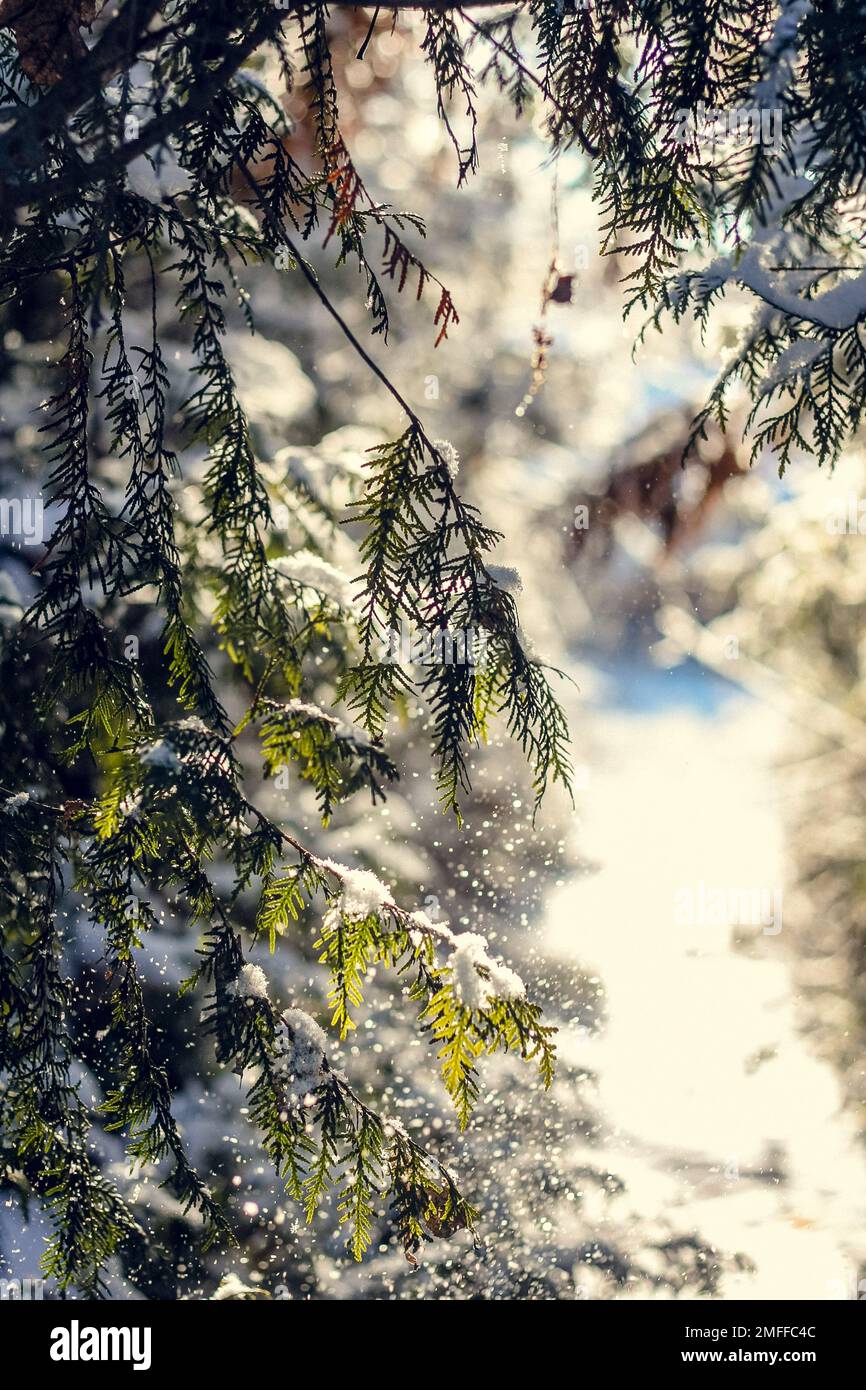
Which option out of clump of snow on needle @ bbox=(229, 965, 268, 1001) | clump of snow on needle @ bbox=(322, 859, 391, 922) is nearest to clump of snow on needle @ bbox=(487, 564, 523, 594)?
clump of snow on needle @ bbox=(322, 859, 391, 922)

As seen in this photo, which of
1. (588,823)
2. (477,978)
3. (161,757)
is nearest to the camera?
(161,757)

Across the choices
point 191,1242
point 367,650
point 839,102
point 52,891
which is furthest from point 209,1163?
point 839,102

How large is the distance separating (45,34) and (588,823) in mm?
6395

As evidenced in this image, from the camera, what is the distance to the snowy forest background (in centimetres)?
449

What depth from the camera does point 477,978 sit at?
1841 millimetres

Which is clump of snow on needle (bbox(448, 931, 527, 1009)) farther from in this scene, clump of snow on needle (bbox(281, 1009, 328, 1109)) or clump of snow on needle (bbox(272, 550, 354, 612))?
clump of snow on needle (bbox(272, 550, 354, 612))

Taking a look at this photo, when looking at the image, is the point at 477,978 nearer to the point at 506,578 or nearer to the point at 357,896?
the point at 357,896

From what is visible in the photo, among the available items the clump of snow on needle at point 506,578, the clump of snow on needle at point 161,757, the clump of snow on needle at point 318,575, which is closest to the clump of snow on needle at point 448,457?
the clump of snow on needle at point 506,578

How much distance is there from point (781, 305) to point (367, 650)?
3.61ft

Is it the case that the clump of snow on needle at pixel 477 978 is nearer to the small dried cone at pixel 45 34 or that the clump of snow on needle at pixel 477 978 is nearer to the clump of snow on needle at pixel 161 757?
the clump of snow on needle at pixel 161 757

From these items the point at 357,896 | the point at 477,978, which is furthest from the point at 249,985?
the point at 477,978

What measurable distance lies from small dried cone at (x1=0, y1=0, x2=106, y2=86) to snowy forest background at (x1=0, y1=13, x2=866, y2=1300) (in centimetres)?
105
